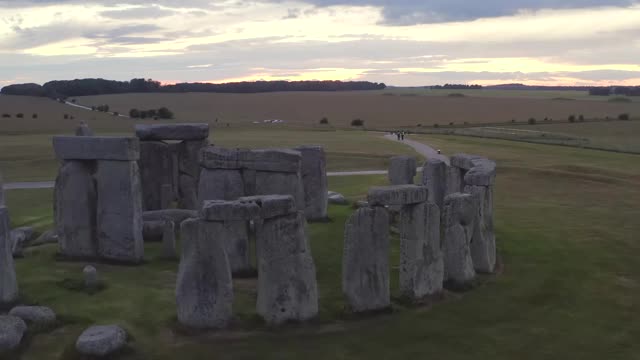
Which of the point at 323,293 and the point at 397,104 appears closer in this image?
the point at 323,293

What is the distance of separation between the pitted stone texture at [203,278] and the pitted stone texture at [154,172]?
11679 mm

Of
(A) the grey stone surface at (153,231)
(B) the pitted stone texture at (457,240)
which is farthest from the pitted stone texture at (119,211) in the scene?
(B) the pitted stone texture at (457,240)

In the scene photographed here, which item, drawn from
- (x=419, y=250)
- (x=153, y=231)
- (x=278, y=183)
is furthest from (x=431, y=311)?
(x=153, y=231)

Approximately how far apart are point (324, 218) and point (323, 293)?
8.58 meters

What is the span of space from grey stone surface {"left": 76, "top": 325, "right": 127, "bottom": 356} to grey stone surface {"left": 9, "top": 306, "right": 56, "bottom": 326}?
1.44 m

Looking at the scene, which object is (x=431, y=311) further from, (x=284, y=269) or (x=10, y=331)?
(x=10, y=331)

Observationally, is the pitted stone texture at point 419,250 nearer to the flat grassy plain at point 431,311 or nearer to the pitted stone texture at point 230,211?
the flat grassy plain at point 431,311

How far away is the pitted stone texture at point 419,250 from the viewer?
1559 centimetres

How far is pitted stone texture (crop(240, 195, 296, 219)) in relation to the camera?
14062 mm

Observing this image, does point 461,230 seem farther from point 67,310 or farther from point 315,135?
point 315,135

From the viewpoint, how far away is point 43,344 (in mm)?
13344

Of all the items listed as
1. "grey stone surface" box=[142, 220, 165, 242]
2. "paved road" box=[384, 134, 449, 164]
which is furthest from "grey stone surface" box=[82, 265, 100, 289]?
"paved road" box=[384, 134, 449, 164]

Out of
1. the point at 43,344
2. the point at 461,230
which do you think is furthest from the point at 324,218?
the point at 43,344

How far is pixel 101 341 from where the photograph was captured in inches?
500
